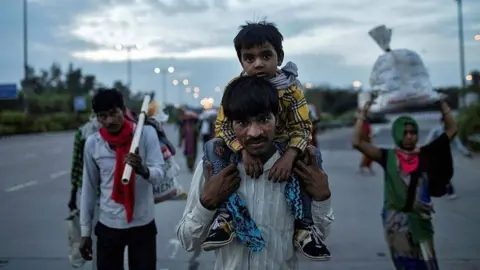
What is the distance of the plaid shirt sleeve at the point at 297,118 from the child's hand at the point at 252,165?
0.58 ft

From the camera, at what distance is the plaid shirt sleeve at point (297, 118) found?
2.46m

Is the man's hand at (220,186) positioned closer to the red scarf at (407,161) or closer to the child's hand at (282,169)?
the child's hand at (282,169)

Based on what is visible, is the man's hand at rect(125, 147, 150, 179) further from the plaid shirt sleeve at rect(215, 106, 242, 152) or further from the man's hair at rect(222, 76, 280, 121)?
the man's hair at rect(222, 76, 280, 121)

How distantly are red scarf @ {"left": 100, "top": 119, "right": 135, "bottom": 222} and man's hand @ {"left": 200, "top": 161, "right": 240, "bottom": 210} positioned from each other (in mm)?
1722

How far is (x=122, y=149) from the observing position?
13.4 feet

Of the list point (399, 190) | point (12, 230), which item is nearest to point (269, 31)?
point (399, 190)

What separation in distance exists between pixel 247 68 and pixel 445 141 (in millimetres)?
Answer: 2913

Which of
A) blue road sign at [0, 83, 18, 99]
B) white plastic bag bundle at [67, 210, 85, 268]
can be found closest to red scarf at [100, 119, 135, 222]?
white plastic bag bundle at [67, 210, 85, 268]

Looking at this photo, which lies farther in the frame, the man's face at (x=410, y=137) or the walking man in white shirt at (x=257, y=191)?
the man's face at (x=410, y=137)

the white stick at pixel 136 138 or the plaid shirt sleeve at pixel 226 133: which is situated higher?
the plaid shirt sleeve at pixel 226 133

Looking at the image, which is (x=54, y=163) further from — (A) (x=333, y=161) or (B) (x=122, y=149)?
(B) (x=122, y=149)

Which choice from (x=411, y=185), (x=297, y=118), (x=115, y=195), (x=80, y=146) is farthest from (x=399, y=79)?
(x=80, y=146)

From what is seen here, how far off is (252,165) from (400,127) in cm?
292

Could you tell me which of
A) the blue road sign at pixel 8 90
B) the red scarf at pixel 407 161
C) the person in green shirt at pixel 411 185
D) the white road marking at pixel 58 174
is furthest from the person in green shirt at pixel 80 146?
the blue road sign at pixel 8 90
